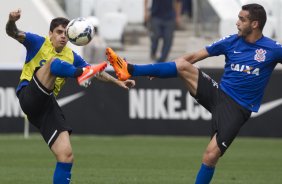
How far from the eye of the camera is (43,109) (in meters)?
11.1

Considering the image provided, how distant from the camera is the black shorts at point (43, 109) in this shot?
10883 mm

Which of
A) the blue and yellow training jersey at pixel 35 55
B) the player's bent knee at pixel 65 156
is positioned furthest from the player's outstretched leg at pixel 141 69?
the player's bent knee at pixel 65 156

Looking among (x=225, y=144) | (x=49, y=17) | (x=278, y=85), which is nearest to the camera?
(x=225, y=144)

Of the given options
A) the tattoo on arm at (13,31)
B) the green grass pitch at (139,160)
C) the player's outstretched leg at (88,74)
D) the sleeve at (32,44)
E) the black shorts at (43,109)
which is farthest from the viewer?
the green grass pitch at (139,160)

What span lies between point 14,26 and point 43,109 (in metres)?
1.06

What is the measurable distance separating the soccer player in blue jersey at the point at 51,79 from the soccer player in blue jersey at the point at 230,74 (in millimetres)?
644

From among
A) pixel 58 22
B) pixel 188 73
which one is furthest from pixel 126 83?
pixel 58 22

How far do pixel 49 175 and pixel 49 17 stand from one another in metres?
10.7

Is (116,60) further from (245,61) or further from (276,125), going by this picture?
(276,125)

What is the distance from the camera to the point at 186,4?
2512 centimetres

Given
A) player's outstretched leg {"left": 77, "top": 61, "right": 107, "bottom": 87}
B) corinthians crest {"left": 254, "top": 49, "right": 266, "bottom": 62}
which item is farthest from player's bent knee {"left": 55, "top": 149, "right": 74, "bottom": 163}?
corinthians crest {"left": 254, "top": 49, "right": 266, "bottom": 62}

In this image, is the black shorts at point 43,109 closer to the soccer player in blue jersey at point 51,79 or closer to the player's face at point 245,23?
the soccer player in blue jersey at point 51,79

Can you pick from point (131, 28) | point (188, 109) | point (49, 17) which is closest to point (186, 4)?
point (131, 28)

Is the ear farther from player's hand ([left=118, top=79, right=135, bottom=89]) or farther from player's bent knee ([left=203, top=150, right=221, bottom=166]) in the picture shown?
player's hand ([left=118, top=79, right=135, bottom=89])
